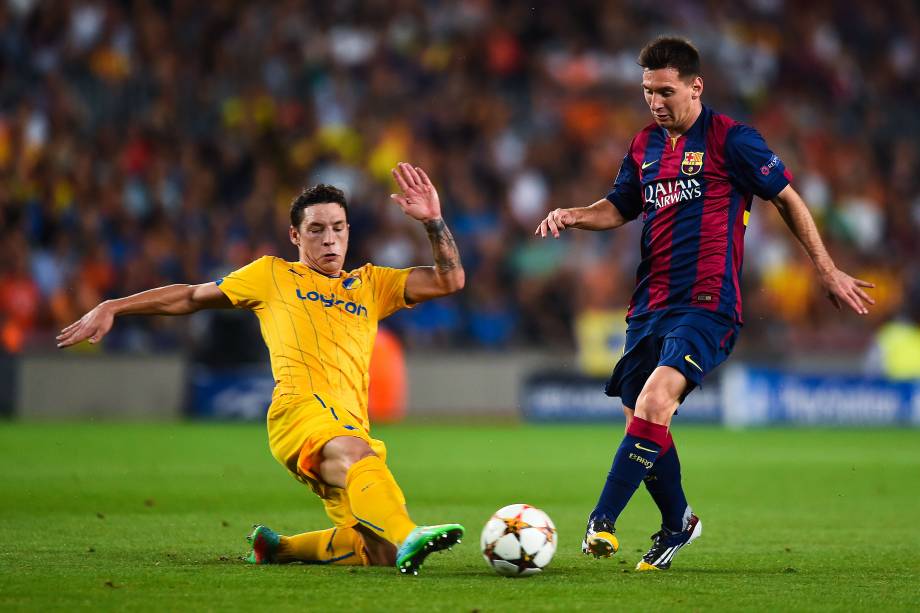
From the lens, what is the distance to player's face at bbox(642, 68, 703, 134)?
22.5ft

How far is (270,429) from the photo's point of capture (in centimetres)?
682

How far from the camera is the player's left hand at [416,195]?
670 cm

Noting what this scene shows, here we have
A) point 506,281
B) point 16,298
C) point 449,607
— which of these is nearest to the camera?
point 449,607

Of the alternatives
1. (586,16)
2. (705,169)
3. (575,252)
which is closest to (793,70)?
(586,16)

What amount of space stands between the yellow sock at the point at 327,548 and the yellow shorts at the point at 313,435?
2.3 inches

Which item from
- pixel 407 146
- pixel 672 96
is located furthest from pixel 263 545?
pixel 407 146

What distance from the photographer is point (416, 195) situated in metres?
6.71

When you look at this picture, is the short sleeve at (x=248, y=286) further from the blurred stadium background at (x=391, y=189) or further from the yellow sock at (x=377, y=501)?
the blurred stadium background at (x=391, y=189)

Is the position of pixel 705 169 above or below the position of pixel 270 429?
above

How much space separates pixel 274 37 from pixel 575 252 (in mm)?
6041

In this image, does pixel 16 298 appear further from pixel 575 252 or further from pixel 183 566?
pixel 183 566

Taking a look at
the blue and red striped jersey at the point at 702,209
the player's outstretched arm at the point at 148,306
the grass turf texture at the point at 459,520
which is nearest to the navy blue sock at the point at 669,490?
the grass turf texture at the point at 459,520

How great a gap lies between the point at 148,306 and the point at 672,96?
2727 mm

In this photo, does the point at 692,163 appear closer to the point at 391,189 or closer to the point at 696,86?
the point at 696,86
